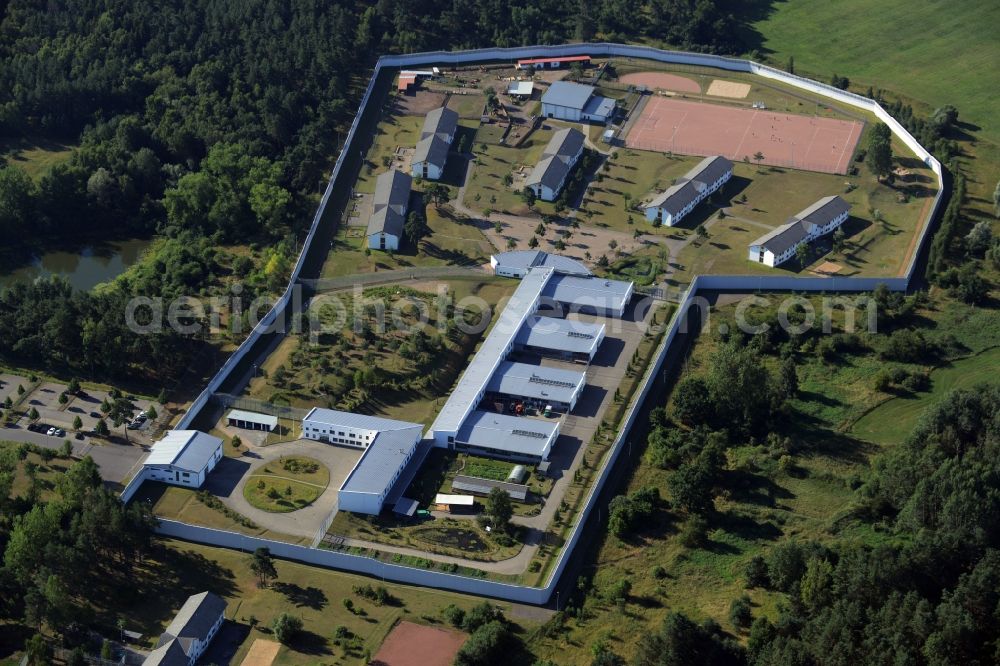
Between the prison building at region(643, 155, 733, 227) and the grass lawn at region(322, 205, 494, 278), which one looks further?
the prison building at region(643, 155, 733, 227)

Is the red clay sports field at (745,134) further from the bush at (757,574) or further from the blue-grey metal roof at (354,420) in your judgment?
the bush at (757,574)

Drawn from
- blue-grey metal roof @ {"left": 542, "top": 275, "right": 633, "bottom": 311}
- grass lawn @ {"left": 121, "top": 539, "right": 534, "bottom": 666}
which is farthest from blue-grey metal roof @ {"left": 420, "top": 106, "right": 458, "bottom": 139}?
grass lawn @ {"left": 121, "top": 539, "right": 534, "bottom": 666}

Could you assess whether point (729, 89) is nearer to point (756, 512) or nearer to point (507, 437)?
point (507, 437)

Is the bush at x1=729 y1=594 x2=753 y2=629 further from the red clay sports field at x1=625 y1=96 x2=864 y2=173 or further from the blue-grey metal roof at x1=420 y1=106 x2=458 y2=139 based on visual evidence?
the blue-grey metal roof at x1=420 y1=106 x2=458 y2=139

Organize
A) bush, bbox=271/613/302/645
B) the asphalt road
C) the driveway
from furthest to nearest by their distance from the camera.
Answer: the asphalt road, the driveway, bush, bbox=271/613/302/645

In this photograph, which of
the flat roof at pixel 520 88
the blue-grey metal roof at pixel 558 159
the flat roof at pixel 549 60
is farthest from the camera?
the flat roof at pixel 549 60

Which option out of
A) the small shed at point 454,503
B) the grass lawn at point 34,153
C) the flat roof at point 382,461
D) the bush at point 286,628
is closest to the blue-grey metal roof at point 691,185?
the flat roof at point 382,461

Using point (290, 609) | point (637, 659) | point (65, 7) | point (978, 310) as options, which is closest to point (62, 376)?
point (290, 609)
